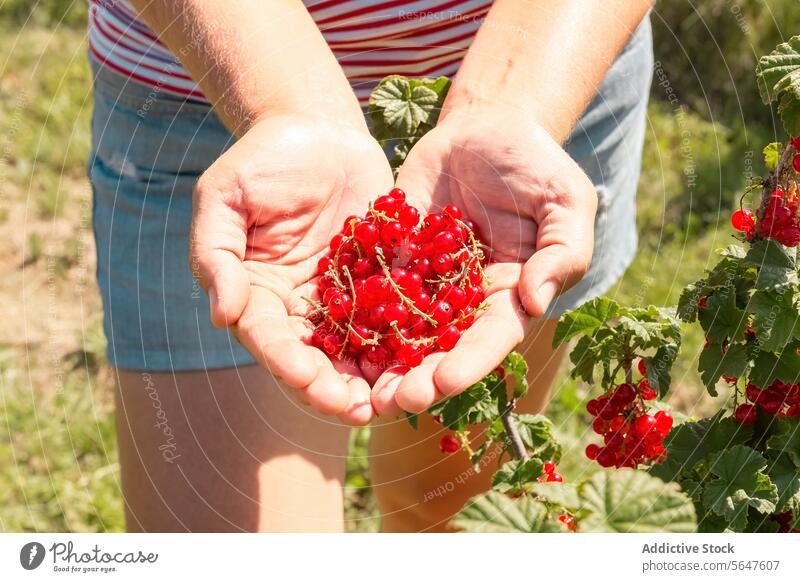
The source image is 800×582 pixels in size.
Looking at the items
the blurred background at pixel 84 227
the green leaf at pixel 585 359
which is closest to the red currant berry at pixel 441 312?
the green leaf at pixel 585 359

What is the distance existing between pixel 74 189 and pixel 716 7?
3.39m

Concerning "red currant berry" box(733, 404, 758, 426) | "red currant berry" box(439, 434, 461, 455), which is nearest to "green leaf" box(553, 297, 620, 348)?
"red currant berry" box(733, 404, 758, 426)

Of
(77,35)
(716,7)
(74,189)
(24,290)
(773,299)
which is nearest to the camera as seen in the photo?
(773,299)

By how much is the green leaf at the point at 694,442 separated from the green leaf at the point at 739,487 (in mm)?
78

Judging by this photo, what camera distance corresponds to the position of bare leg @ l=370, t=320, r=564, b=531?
2.18 metres

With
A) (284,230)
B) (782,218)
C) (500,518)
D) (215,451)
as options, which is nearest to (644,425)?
(782,218)

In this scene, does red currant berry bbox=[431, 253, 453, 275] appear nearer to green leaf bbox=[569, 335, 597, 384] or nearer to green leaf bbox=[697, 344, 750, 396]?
green leaf bbox=[569, 335, 597, 384]

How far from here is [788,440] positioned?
131 centimetres

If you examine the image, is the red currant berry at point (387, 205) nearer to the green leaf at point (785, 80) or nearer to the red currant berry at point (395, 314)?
the red currant berry at point (395, 314)

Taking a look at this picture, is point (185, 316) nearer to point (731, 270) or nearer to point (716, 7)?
point (731, 270)

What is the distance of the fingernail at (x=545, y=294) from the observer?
1432 mm

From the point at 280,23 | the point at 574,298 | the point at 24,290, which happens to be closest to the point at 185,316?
the point at 280,23

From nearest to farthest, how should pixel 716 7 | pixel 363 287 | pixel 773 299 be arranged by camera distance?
pixel 773 299, pixel 363 287, pixel 716 7

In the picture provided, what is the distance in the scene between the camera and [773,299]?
1271mm
